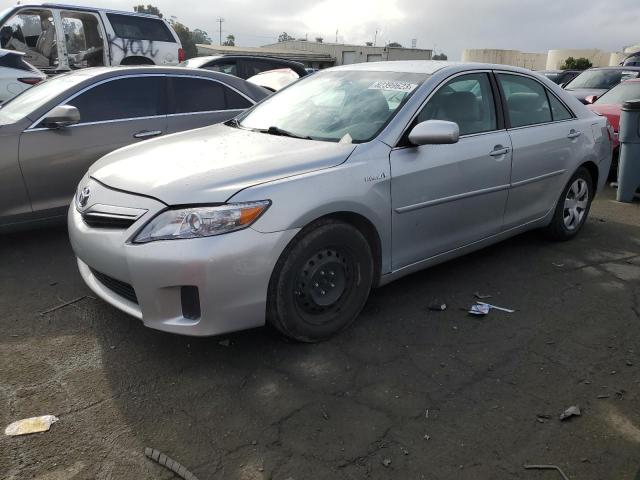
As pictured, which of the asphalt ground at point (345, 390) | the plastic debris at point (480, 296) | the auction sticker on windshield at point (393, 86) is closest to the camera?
the asphalt ground at point (345, 390)

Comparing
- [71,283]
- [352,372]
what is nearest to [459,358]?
[352,372]

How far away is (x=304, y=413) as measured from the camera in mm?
2645

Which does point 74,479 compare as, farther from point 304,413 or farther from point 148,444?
point 304,413

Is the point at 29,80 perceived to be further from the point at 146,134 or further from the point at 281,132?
the point at 281,132

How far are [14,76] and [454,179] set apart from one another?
642cm

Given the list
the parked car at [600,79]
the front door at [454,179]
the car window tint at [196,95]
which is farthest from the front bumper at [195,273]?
the parked car at [600,79]

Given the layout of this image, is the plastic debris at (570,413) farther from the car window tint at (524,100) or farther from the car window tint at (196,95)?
the car window tint at (196,95)

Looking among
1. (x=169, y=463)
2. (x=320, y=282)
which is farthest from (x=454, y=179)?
(x=169, y=463)

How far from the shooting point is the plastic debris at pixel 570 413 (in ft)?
8.74

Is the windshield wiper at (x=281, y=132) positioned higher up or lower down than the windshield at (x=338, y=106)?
lower down

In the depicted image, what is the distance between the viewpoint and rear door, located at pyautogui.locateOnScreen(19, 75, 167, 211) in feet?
→ 14.6

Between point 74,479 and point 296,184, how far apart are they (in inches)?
67.4

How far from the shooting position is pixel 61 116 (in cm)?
442

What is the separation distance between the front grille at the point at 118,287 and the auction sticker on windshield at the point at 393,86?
2.14 metres
